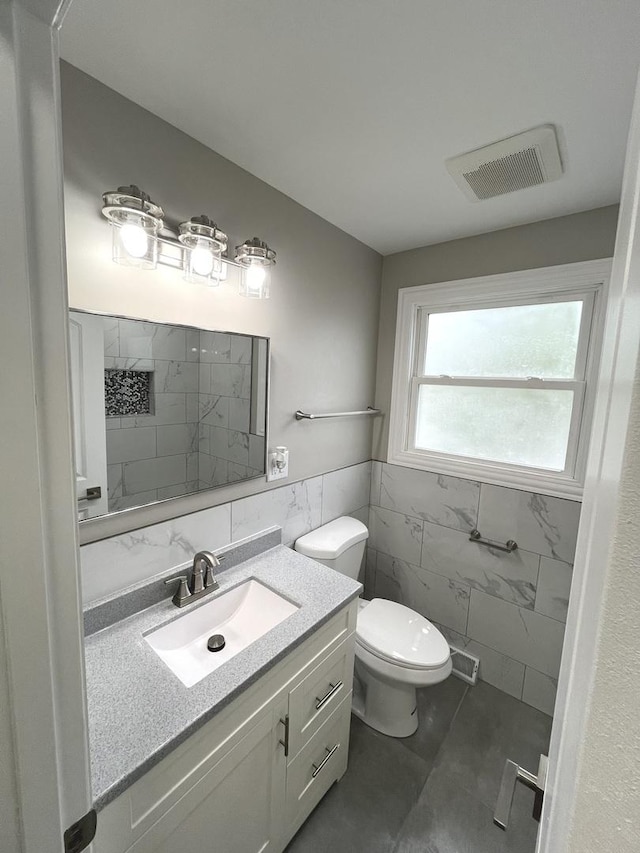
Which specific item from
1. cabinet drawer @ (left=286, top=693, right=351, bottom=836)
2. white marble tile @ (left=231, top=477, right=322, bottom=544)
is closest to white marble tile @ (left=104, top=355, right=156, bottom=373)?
white marble tile @ (left=231, top=477, right=322, bottom=544)

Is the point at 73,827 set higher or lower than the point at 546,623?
higher

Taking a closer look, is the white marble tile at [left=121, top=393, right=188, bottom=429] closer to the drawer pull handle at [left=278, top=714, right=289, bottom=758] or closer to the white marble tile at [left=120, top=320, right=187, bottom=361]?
the white marble tile at [left=120, top=320, right=187, bottom=361]

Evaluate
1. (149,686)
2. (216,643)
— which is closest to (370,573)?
(216,643)

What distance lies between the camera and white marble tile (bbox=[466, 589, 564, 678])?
1762 mm

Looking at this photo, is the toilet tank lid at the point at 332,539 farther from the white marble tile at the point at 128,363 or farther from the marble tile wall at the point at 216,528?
the white marble tile at the point at 128,363

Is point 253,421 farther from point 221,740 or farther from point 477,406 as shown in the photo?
point 477,406

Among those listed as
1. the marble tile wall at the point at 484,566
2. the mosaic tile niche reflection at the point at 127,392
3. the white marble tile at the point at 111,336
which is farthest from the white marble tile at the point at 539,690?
the white marble tile at the point at 111,336

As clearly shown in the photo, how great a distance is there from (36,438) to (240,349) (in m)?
1.09

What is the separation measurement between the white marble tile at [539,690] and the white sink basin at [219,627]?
1.47 meters

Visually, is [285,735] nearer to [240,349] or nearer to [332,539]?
[332,539]

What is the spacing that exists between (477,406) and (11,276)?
2.02 m

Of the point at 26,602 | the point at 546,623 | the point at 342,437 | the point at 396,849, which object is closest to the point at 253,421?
the point at 342,437

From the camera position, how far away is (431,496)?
6.81 feet

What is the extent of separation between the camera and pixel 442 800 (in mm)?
1405
